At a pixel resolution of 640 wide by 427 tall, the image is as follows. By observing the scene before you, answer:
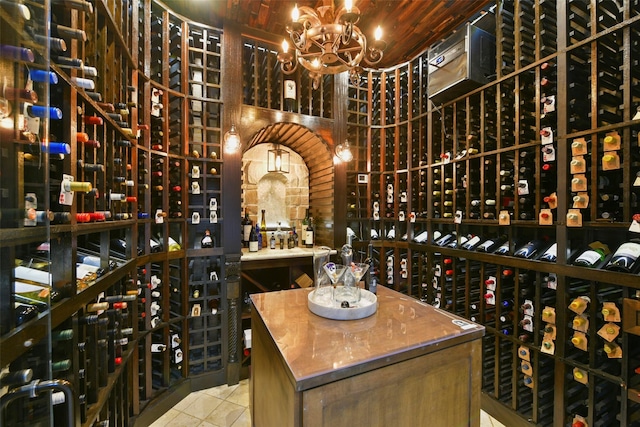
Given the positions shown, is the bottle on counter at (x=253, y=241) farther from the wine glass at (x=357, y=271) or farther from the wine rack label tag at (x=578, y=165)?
the wine rack label tag at (x=578, y=165)

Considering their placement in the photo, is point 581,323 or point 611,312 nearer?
point 611,312

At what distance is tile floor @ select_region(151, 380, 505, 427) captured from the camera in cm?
197

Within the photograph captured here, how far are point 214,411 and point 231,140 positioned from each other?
83.0 inches

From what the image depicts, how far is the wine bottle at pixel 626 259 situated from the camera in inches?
54.8

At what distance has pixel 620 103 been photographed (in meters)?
1.57

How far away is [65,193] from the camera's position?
91cm

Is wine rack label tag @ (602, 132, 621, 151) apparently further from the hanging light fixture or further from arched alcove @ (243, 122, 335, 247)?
arched alcove @ (243, 122, 335, 247)

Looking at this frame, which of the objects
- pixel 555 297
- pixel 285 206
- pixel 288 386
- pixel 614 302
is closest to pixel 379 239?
pixel 285 206

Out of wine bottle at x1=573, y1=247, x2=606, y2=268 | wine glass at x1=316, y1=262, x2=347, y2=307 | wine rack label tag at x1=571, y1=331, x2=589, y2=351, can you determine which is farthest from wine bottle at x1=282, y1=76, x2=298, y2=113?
wine rack label tag at x1=571, y1=331, x2=589, y2=351

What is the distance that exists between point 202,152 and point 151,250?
35.0 inches

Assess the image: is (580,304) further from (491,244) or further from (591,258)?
(491,244)

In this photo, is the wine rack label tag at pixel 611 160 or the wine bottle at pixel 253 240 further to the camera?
the wine bottle at pixel 253 240

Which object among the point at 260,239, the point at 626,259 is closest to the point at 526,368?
the point at 626,259

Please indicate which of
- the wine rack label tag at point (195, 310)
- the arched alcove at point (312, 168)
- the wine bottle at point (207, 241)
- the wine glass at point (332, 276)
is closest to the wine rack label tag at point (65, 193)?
the wine glass at point (332, 276)
